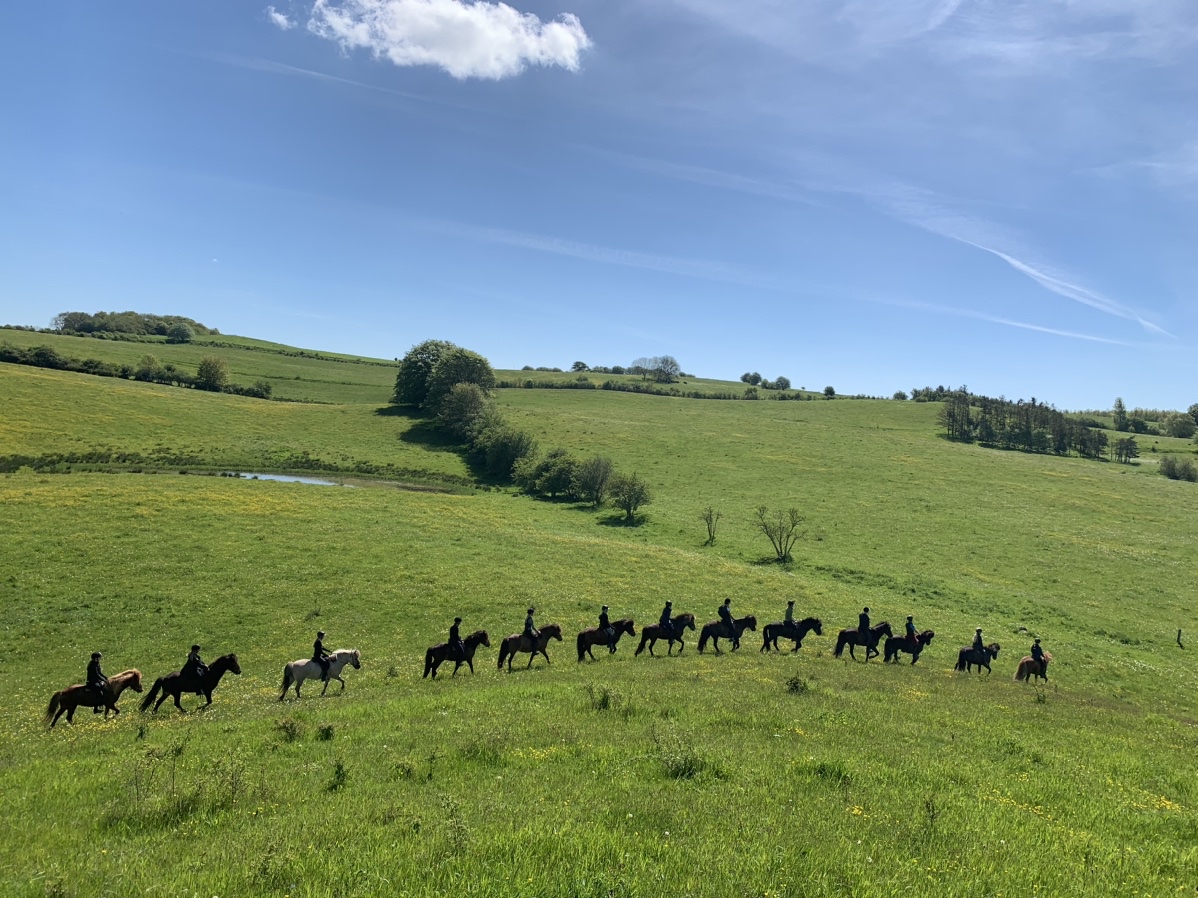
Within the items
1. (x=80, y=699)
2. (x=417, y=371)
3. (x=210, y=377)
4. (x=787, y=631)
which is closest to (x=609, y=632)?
(x=787, y=631)

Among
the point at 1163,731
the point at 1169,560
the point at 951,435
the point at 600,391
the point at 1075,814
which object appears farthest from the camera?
the point at 600,391

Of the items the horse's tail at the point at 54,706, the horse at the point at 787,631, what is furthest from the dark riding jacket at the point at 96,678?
the horse at the point at 787,631

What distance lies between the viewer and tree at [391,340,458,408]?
99688 mm

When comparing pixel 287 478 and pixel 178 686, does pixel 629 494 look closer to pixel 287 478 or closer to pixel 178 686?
pixel 287 478

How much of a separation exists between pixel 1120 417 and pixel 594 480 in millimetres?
165810

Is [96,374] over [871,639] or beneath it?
over

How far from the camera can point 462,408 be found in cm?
8625

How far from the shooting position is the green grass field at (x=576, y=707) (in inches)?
291

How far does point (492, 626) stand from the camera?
94.9ft

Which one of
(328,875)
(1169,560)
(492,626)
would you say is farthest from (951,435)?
(328,875)

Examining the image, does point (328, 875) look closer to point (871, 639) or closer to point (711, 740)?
point (711, 740)

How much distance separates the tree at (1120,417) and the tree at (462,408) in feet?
513

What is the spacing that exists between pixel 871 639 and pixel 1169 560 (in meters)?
43.6

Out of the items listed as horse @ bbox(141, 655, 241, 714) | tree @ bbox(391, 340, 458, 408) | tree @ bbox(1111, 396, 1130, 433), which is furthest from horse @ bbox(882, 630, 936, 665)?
tree @ bbox(1111, 396, 1130, 433)
